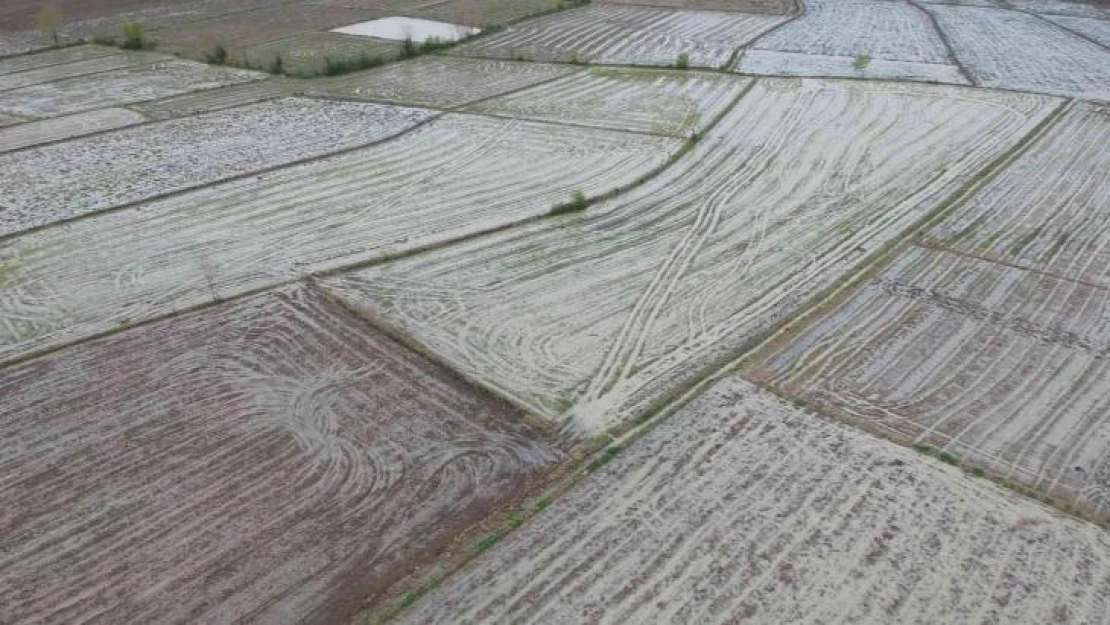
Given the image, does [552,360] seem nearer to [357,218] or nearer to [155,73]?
[357,218]

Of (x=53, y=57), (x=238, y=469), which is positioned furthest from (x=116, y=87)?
(x=238, y=469)

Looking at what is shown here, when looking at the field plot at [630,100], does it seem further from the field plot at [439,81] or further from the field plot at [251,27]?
the field plot at [251,27]

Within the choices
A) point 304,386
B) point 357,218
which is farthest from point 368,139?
point 304,386

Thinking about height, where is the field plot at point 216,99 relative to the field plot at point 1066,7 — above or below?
below

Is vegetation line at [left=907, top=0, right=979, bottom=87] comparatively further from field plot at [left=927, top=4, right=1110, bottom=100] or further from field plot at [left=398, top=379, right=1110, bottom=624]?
field plot at [left=398, top=379, right=1110, bottom=624]

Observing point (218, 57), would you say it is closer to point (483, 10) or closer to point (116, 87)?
point (116, 87)

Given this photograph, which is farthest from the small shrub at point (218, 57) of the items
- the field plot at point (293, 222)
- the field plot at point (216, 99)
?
the field plot at point (293, 222)

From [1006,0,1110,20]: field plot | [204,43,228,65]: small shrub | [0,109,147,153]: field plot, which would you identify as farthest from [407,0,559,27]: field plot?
[1006,0,1110,20]: field plot
